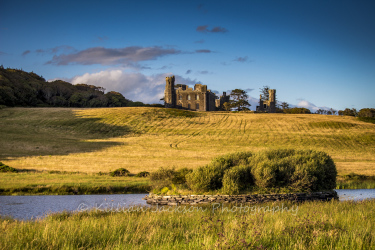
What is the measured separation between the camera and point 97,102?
126750 mm

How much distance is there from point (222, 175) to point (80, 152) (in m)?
24.6

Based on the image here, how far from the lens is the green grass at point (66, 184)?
70.9 ft

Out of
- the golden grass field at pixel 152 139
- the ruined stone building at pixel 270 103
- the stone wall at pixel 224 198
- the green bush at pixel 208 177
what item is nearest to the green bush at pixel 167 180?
the green bush at pixel 208 177

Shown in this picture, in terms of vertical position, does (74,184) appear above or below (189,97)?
below

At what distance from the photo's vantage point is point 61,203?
1836cm

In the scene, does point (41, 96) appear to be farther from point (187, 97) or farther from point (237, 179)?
point (237, 179)

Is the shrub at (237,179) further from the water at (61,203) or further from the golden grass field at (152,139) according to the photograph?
the golden grass field at (152,139)

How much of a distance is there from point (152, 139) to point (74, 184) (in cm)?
3213

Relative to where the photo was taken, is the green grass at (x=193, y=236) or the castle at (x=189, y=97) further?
the castle at (x=189, y=97)

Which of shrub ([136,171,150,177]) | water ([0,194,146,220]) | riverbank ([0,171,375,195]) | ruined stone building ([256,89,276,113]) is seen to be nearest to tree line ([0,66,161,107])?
ruined stone building ([256,89,276,113])

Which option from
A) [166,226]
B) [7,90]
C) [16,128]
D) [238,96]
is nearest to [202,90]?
[238,96]

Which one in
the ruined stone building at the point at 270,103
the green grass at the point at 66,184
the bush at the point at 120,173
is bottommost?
the green grass at the point at 66,184

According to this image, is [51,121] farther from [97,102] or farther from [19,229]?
[19,229]

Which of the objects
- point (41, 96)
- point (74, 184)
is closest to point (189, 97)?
point (41, 96)
